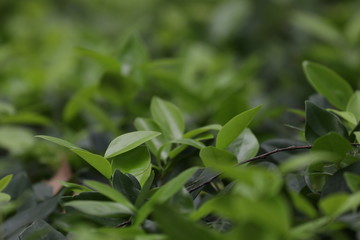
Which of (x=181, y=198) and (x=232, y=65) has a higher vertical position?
(x=181, y=198)

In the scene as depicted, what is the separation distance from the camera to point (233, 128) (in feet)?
2.48

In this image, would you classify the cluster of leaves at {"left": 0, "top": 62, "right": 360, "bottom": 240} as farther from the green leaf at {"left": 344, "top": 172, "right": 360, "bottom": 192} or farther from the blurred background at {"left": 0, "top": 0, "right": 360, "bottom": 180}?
the blurred background at {"left": 0, "top": 0, "right": 360, "bottom": 180}

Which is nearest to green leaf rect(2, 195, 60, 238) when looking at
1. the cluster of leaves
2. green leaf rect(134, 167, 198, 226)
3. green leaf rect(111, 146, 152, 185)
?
the cluster of leaves

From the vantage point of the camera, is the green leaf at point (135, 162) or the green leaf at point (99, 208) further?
the green leaf at point (135, 162)

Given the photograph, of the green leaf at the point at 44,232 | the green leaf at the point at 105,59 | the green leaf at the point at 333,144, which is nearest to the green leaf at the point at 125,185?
the green leaf at the point at 44,232

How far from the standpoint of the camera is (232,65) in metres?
2.05

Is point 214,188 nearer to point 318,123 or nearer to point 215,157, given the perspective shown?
point 215,157

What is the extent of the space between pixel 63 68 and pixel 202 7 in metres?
1.15

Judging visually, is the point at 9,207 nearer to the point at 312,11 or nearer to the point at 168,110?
the point at 168,110

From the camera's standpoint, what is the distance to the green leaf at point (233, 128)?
738 millimetres

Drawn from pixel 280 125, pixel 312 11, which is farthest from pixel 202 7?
pixel 280 125

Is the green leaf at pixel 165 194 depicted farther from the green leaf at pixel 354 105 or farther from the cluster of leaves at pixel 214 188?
the green leaf at pixel 354 105

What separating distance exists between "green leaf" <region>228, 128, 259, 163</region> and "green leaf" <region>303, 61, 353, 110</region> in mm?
157

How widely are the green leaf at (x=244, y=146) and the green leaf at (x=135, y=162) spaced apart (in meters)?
0.14
